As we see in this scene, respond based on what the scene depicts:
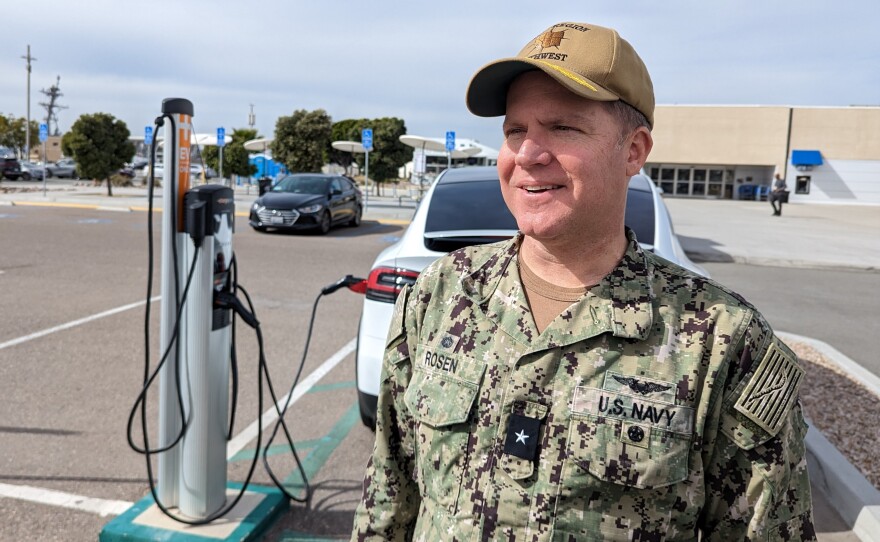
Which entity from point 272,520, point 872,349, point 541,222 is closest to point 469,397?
point 541,222

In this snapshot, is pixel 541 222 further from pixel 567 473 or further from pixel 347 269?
pixel 347 269

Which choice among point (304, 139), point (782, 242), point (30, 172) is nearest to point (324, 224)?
point (782, 242)

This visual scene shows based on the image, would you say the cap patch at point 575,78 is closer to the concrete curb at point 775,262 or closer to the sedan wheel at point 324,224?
the concrete curb at point 775,262

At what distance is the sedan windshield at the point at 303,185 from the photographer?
644 inches

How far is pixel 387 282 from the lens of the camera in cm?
362

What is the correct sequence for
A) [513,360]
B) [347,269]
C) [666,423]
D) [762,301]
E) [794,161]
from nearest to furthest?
[666,423], [513,360], [762,301], [347,269], [794,161]

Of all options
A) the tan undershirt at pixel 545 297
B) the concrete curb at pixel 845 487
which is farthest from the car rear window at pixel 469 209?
the tan undershirt at pixel 545 297

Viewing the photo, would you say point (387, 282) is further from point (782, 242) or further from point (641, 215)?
point (782, 242)

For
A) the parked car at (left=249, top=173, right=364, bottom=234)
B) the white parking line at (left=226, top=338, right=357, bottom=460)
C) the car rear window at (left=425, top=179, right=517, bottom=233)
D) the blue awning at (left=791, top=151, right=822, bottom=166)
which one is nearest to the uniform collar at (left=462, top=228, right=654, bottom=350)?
the white parking line at (left=226, top=338, right=357, bottom=460)

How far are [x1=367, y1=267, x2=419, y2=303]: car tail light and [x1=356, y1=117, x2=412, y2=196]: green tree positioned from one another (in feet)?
98.8

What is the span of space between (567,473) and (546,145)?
65 cm

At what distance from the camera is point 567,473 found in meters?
1.35

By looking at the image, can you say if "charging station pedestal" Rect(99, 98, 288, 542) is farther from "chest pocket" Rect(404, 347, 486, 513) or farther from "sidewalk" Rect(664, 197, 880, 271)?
"sidewalk" Rect(664, 197, 880, 271)

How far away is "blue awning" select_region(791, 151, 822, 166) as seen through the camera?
131ft
